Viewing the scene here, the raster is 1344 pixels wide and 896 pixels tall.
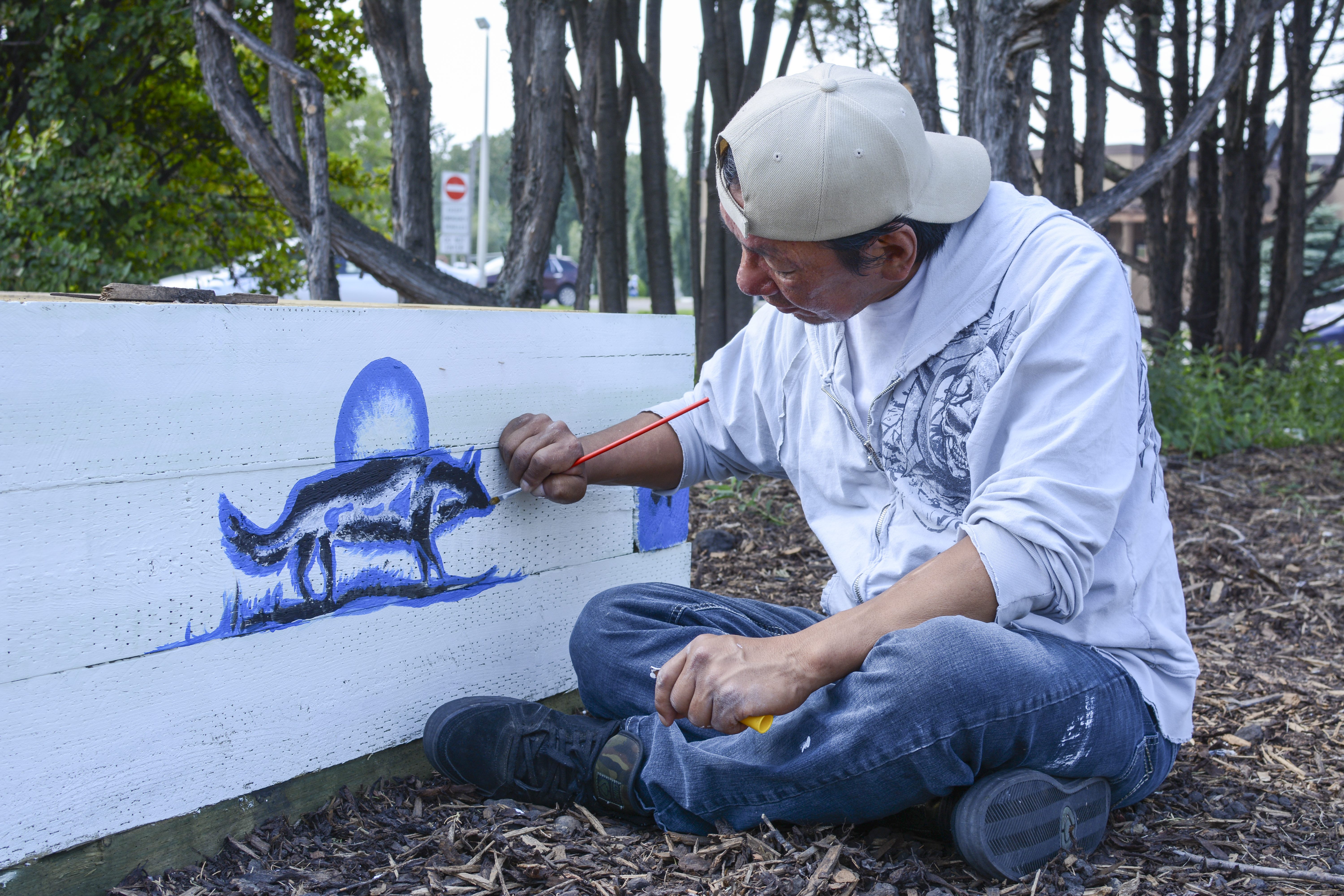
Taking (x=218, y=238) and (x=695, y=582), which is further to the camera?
(x=218, y=238)

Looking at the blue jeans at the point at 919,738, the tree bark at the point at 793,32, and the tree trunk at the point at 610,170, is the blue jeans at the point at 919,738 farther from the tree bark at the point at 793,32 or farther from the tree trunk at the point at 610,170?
the tree bark at the point at 793,32

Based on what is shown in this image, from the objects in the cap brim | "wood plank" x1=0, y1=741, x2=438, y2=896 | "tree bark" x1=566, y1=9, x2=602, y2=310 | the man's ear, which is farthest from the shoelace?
"tree bark" x1=566, y1=9, x2=602, y2=310

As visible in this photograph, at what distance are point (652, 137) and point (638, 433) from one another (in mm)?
4238

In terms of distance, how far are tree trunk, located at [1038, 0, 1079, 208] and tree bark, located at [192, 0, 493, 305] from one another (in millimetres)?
3194

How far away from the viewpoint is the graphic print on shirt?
1815 millimetres

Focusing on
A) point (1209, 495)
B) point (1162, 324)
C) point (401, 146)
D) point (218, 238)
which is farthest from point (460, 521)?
point (1162, 324)

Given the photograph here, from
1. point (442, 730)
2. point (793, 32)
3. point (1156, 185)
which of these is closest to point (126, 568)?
point (442, 730)

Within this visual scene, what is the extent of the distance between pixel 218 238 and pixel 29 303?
17.0ft

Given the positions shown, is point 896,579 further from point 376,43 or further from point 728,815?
point 376,43

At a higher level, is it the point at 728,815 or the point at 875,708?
the point at 875,708

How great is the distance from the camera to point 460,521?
2.11 metres

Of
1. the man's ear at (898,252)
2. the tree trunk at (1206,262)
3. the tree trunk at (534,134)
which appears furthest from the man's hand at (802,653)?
the tree trunk at (1206,262)

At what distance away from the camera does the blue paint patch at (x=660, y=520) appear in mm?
2535

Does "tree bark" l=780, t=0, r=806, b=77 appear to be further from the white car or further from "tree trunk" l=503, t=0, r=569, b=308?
"tree trunk" l=503, t=0, r=569, b=308
